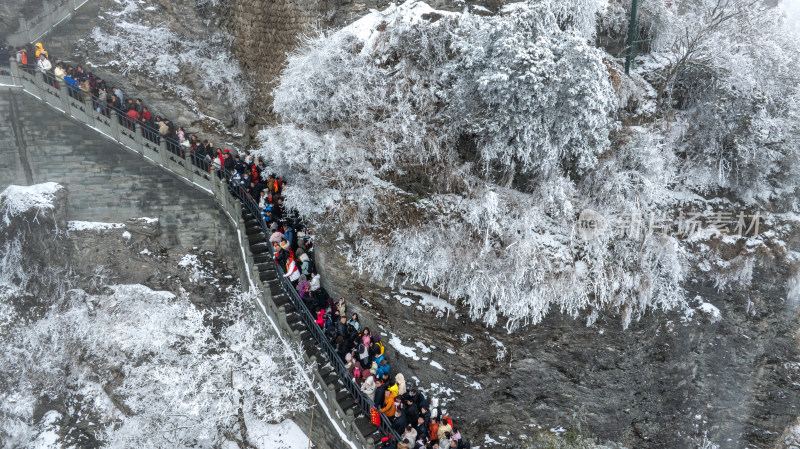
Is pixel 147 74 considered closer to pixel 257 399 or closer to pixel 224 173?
pixel 224 173

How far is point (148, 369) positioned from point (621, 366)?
14.8 m

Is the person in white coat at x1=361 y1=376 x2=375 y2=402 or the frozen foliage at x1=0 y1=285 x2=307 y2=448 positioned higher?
the person in white coat at x1=361 y1=376 x2=375 y2=402

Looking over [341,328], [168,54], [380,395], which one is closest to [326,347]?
[341,328]

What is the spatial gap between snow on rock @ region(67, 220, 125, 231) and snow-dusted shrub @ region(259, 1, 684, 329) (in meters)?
6.89

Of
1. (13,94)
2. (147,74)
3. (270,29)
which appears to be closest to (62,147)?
(13,94)

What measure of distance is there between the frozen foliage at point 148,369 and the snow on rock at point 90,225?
7.27ft

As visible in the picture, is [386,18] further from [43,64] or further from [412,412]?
[43,64]

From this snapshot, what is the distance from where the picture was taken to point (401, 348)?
12969 millimetres

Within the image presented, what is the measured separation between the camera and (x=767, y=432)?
43.5 ft

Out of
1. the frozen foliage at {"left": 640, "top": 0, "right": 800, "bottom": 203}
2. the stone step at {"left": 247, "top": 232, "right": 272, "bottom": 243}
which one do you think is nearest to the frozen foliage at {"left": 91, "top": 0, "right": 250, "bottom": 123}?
the stone step at {"left": 247, "top": 232, "right": 272, "bottom": 243}

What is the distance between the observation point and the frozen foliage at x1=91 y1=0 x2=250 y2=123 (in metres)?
17.7

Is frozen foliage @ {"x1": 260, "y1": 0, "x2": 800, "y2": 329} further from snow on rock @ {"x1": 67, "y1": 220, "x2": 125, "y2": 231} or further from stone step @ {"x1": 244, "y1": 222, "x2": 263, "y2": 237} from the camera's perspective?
snow on rock @ {"x1": 67, "y1": 220, "x2": 125, "y2": 231}

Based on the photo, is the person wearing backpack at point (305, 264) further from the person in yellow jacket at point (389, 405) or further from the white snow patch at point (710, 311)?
the white snow patch at point (710, 311)

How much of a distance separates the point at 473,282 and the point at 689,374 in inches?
268
